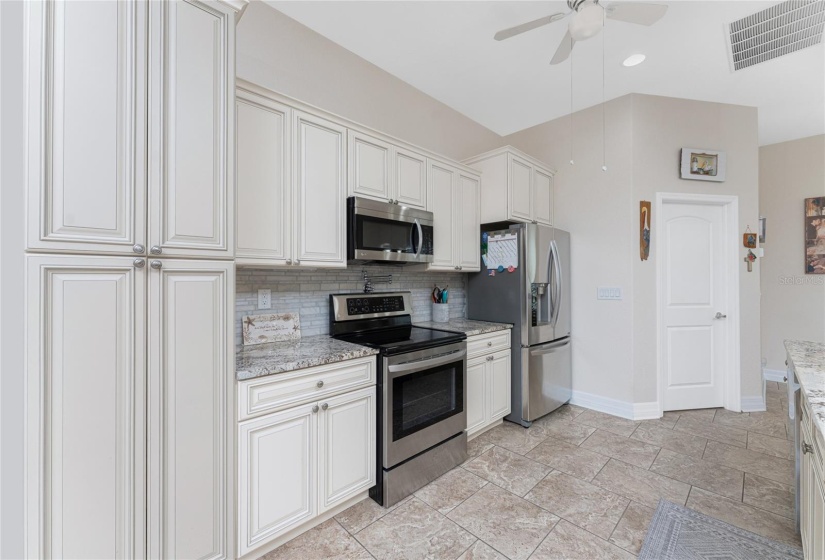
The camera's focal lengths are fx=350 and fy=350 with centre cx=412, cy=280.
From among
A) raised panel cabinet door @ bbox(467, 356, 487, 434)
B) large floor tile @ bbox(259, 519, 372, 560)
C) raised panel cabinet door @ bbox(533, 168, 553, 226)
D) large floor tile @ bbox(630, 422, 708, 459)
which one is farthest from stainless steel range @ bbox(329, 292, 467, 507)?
raised panel cabinet door @ bbox(533, 168, 553, 226)

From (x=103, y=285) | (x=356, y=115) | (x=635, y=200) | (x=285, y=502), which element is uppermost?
(x=356, y=115)

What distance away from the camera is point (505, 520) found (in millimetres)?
1929

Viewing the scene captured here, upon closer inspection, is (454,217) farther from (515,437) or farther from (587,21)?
(515,437)

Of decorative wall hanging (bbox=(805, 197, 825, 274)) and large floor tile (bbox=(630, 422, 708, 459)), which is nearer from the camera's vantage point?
large floor tile (bbox=(630, 422, 708, 459))

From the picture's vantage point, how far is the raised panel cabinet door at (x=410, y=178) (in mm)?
2631

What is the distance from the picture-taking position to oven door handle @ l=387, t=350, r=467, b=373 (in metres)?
2.06

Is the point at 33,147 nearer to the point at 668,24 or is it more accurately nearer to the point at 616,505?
the point at 616,505

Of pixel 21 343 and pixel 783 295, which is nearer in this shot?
pixel 21 343

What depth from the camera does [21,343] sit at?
3.62ft

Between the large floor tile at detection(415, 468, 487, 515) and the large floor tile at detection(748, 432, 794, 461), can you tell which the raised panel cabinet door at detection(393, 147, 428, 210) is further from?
the large floor tile at detection(748, 432, 794, 461)

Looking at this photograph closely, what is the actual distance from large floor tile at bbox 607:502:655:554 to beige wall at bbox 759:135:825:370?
413 cm

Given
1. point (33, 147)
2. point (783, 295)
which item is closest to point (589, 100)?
point (783, 295)

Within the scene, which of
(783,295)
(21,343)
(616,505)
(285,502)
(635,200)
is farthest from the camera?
(783,295)

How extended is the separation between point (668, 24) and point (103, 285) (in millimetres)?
3584
